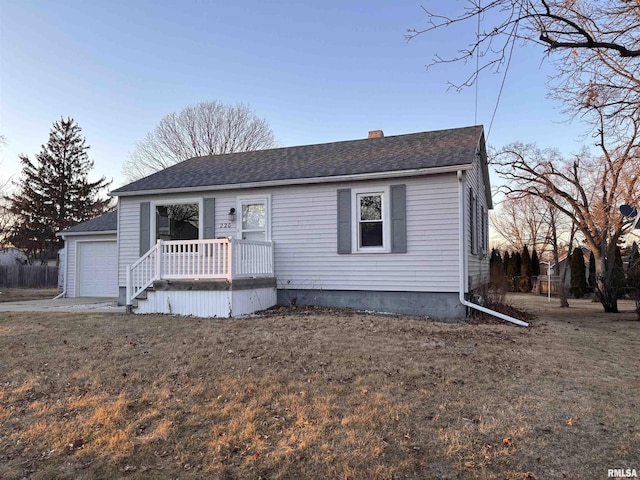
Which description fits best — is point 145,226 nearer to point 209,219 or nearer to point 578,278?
point 209,219

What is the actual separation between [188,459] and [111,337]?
4.63 metres

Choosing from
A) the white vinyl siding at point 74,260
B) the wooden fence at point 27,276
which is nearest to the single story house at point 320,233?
the white vinyl siding at point 74,260

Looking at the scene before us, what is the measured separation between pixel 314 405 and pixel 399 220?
630cm

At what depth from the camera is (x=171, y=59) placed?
1536 centimetres

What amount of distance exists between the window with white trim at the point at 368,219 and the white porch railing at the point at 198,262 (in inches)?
93.1

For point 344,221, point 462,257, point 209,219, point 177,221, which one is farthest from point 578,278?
point 177,221

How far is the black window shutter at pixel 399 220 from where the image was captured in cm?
958

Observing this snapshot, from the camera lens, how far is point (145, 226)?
1199 cm

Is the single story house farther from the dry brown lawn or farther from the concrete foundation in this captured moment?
the dry brown lawn

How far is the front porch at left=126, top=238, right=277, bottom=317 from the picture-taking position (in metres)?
8.97

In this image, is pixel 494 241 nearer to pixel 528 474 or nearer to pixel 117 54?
pixel 117 54

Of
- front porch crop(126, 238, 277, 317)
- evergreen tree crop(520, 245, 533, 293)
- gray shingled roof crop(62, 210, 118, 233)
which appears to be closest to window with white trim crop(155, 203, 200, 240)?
front porch crop(126, 238, 277, 317)

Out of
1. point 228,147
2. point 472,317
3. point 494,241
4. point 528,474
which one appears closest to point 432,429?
point 528,474

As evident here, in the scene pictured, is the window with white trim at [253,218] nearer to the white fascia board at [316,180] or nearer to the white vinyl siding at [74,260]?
the white fascia board at [316,180]
